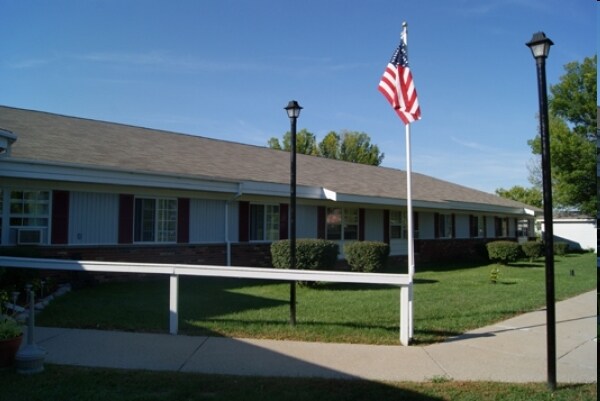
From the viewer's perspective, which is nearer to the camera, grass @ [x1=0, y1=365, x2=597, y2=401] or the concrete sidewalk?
grass @ [x1=0, y1=365, x2=597, y2=401]

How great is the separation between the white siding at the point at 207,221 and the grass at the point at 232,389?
364 inches

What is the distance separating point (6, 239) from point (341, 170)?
1517 centimetres

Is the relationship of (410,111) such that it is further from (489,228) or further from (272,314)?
(489,228)

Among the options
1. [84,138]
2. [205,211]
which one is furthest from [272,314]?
[84,138]

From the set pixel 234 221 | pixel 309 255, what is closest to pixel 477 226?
pixel 234 221

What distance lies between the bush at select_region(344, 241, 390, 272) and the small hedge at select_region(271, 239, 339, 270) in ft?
3.70

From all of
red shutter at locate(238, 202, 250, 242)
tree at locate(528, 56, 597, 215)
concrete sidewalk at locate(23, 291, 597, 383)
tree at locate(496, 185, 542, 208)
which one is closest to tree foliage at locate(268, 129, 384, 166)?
tree at locate(496, 185, 542, 208)

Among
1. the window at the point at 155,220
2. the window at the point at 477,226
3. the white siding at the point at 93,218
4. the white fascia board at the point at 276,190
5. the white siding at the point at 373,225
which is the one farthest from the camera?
the window at the point at 477,226

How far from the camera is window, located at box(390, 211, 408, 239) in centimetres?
2180

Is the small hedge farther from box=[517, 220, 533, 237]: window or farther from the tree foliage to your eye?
the tree foliage

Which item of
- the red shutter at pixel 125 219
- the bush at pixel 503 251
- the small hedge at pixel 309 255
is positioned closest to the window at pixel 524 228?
the bush at pixel 503 251

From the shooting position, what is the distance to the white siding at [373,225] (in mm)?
20422

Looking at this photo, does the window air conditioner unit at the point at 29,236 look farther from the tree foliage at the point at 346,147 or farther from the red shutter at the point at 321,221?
the tree foliage at the point at 346,147

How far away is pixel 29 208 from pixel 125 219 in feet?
7.39
